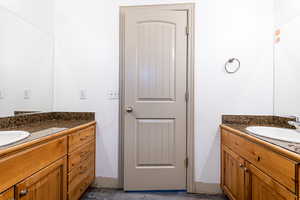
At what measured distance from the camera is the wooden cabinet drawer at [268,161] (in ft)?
2.63

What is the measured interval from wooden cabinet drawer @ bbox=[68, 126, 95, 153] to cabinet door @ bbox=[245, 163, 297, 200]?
1434 mm

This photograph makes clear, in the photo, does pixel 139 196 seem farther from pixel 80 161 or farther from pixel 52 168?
pixel 52 168

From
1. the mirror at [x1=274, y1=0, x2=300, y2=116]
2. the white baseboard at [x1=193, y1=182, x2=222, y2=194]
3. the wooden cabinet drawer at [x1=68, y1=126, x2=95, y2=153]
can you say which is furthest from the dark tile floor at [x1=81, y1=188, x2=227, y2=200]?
the mirror at [x1=274, y1=0, x2=300, y2=116]

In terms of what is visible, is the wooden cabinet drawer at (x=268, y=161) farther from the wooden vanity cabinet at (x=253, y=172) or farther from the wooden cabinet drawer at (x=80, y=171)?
the wooden cabinet drawer at (x=80, y=171)

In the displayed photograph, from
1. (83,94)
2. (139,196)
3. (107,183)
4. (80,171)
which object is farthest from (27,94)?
(139,196)

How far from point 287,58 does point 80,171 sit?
2278 mm

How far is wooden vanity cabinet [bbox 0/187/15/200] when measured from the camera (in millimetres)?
761

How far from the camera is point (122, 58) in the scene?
1887mm

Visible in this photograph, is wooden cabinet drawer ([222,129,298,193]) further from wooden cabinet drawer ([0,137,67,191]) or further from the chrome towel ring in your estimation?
wooden cabinet drawer ([0,137,67,191])

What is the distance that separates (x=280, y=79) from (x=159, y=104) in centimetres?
128

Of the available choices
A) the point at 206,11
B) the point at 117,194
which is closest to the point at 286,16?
the point at 206,11

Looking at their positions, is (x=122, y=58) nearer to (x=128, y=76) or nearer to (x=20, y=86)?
(x=128, y=76)

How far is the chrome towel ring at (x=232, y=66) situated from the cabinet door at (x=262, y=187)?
3.30 ft

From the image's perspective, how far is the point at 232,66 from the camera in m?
1.79
